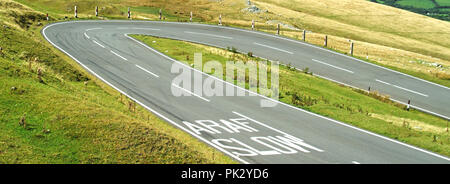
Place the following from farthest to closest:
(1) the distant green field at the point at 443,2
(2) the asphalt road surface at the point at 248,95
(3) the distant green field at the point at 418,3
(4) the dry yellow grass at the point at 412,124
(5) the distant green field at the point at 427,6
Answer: (1) the distant green field at the point at 443,2 → (3) the distant green field at the point at 418,3 → (5) the distant green field at the point at 427,6 → (4) the dry yellow grass at the point at 412,124 → (2) the asphalt road surface at the point at 248,95

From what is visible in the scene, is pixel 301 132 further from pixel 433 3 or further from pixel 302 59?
pixel 433 3

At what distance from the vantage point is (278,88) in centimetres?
2461

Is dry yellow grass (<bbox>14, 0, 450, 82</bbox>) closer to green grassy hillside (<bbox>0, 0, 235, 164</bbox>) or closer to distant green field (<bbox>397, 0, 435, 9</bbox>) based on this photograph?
green grassy hillside (<bbox>0, 0, 235, 164</bbox>)

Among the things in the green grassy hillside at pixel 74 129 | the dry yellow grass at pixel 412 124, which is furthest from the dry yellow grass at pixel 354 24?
the green grassy hillside at pixel 74 129

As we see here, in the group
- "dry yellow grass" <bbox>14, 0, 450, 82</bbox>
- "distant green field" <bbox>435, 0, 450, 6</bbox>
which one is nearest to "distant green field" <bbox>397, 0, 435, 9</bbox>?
"distant green field" <bbox>435, 0, 450, 6</bbox>

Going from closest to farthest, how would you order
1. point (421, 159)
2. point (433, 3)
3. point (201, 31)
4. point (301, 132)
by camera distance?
point (421, 159) < point (301, 132) < point (201, 31) < point (433, 3)

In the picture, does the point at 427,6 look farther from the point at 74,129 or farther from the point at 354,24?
the point at 74,129

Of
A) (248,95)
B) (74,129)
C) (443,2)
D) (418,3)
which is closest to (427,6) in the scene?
(418,3)

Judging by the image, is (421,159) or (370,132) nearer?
(421,159)

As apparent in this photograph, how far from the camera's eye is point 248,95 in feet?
75.3

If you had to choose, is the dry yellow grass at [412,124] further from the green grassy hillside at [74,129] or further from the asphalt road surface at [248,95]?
the green grassy hillside at [74,129]

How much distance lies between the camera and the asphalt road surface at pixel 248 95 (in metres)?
15.6
